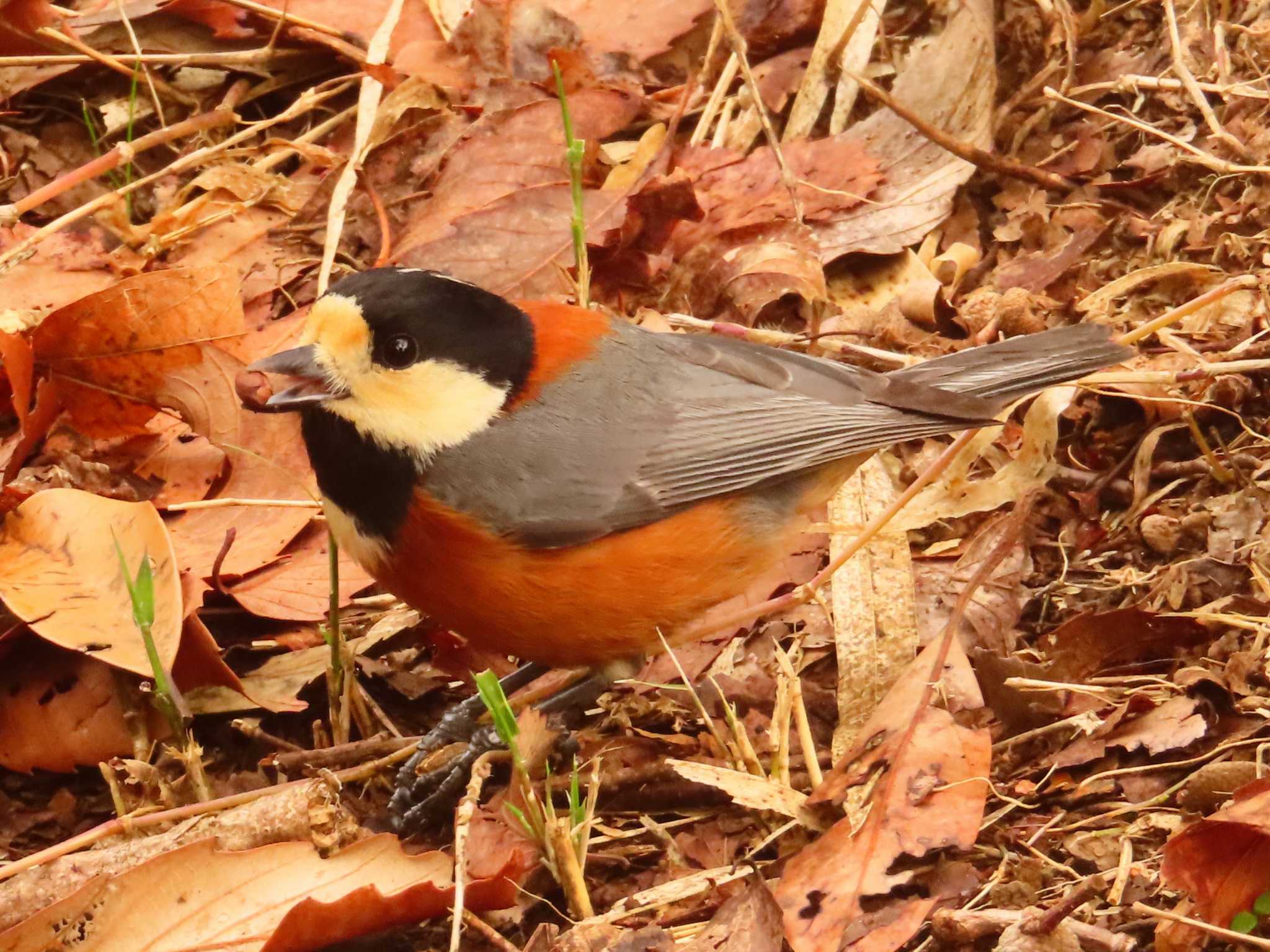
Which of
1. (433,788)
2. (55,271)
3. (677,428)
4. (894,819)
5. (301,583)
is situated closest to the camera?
(894,819)

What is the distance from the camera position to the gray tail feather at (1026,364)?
3.92 meters

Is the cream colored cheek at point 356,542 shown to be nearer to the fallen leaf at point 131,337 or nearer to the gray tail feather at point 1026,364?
the fallen leaf at point 131,337

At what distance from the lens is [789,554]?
4.25 metres

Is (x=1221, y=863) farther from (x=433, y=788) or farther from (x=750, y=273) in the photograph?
(x=750, y=273)

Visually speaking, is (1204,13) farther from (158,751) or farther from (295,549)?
(158,751)

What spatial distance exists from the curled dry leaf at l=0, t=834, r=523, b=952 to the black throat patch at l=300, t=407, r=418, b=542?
2.57 feet

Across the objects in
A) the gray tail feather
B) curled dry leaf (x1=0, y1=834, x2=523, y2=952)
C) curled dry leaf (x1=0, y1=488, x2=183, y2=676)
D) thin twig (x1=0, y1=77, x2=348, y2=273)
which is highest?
thin twig (x1=0, y1=77, x2=348, y2=273)

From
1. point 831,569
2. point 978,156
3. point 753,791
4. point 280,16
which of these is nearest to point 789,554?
point 831,569

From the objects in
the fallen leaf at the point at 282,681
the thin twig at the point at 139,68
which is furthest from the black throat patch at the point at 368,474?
the thin twig at the point at 139,68

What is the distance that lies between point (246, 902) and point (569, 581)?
1041mm

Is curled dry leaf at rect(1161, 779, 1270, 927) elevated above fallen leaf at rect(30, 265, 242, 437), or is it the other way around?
fallen leaf at rect(30, 265, 242, 437)

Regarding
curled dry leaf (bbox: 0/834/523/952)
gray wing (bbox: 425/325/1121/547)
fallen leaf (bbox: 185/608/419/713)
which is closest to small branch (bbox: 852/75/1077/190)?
gray wing (bbox: 425/325/1121/547)

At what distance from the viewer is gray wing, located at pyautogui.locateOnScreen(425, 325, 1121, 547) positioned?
3.53m

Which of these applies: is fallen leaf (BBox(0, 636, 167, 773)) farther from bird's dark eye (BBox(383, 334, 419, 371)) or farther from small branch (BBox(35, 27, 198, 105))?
small branch (BBox(35, 27, 198, 105))
